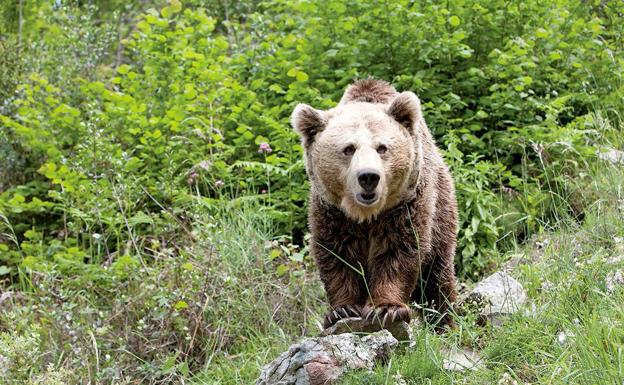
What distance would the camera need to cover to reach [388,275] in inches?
182

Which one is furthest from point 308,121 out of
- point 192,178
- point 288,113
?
point 288,113

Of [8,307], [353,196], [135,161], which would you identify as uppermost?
[353,196]

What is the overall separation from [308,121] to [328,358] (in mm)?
1350

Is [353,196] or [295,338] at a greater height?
[353,196]

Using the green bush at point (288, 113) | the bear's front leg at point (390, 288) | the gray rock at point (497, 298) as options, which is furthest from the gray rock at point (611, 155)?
the bear's front leg at point (390, 288)

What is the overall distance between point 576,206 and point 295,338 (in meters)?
2.43

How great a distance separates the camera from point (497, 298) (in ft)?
16.5

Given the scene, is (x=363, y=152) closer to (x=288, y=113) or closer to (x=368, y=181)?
(x=368, y=181)

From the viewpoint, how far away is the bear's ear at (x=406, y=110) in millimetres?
4789

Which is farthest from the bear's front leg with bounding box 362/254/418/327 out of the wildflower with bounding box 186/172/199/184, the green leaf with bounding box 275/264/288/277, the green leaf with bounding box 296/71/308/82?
the green leaf with bounding box 296/71/308/82

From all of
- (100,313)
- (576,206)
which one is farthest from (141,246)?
(576,206)

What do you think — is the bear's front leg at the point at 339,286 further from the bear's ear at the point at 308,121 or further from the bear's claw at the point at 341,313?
the bear's ear at the point at 308,121

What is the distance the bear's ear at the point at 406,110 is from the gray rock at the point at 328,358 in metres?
1.20

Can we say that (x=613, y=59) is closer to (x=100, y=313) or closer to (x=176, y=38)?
(x=176, y=38)
